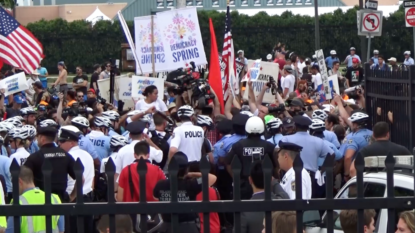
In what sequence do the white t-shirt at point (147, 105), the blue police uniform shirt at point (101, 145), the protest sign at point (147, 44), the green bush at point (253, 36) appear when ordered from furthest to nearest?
the green bush at point (253, 36), the protest sign at point (147, 44), the white t-shirt at point (147, 105), the blue police uniform shirt at point (101, 145)

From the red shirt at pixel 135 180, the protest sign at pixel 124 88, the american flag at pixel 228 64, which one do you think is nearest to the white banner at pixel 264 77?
the american flag at pixel 228 64

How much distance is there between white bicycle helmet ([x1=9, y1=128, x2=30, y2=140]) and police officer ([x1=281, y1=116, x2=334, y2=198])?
315 cm

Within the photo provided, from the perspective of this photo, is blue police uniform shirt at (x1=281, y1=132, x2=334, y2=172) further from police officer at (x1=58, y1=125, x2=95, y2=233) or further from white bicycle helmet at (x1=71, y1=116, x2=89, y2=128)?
white bicycle helmet at (x1=71, y1=116, x2=89, y2=128)

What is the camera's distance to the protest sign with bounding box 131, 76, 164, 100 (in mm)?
16438

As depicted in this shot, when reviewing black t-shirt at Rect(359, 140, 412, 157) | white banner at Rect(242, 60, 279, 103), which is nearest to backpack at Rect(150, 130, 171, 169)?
black t-shirt at Rect(359, 140, 412, 157)

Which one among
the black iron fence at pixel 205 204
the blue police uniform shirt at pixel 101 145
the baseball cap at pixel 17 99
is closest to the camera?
the black iron fence at pixel 205 204

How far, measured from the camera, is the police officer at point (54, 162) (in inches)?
368

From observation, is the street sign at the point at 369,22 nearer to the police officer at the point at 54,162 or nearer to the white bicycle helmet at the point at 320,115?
the white bicycle helmet at the point at 320,115

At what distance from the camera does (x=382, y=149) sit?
936 cm

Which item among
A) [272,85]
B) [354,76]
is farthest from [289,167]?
[354,76]

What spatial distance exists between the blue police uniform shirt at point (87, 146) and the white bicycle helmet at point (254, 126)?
7.20 feet

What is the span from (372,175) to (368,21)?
12.4 meters

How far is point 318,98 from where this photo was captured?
19844mm

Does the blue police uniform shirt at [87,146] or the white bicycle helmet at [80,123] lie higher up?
the white bicycle helmet at [80,123]
